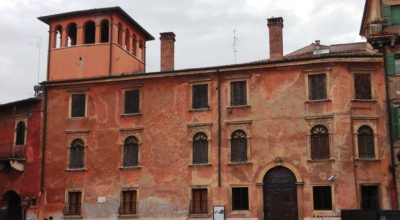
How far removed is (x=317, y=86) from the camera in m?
29.0

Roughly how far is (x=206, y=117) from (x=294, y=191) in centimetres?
630

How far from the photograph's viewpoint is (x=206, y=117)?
30547mm

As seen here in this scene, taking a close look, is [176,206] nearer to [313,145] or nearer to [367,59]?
[313,145]

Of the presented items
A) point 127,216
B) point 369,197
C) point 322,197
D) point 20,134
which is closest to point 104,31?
point 20,134

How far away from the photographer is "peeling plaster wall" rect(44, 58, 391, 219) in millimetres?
28094

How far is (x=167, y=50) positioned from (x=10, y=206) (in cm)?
1409

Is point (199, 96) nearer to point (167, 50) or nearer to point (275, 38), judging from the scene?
point (167, 50)

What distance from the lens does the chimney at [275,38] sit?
3186 cm

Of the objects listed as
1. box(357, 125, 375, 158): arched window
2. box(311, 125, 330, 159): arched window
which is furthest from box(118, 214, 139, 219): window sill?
box(357, 125, 375, 158): arched window

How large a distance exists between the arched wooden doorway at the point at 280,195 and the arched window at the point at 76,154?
36.5 ft

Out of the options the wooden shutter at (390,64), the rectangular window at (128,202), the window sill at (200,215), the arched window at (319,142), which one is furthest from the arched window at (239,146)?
the wooden shutter at (390,64)

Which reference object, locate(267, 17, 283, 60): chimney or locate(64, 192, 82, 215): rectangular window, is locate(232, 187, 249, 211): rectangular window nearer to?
locate(267, 17, 283, 60): chimney

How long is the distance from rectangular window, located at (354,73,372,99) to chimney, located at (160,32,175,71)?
11.5 metres

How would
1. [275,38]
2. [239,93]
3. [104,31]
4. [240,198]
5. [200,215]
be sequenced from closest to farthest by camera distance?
[240,198] < [200,215] < [239,93] < [275,38] < [104,31]
